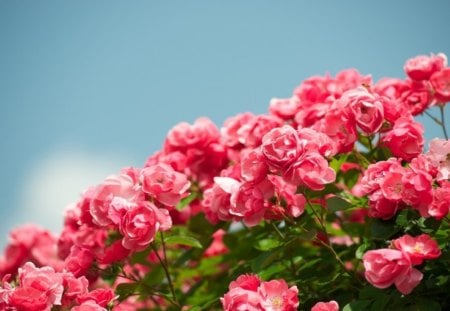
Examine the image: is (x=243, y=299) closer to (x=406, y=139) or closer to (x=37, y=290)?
(x=37, y=290)

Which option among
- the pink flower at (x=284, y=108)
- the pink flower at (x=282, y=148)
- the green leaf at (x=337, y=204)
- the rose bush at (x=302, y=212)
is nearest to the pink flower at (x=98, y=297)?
the rose bush at (x=302, y=212)

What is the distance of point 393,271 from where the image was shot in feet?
6.09

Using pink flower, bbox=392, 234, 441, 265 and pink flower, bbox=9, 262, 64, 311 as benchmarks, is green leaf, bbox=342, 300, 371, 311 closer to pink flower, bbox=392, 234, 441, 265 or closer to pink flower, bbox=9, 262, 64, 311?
pink flower, bbox=392, 234, 441, 265

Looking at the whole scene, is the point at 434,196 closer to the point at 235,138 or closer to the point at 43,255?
the point at 235,138

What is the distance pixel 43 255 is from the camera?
397cm

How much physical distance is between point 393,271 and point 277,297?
390 millimetres

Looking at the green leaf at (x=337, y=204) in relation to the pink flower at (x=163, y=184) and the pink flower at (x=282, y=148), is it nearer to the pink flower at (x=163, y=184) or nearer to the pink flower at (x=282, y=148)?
the pink flower at (x=282, y=148)

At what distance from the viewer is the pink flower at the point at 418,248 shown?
6.16 ft

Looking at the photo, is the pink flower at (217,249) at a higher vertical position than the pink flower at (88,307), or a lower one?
lower

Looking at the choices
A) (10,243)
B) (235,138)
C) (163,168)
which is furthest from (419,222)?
(10,243)

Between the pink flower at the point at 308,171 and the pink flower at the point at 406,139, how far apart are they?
0.34 m

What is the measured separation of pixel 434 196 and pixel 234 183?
2.48 feet

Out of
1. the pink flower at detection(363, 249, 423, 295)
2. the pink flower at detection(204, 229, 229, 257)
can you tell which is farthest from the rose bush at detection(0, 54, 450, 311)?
the pink flower at detection(204, 229, 229, 257)

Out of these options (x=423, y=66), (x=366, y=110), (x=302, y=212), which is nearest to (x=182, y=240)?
(x=302, y=212)
